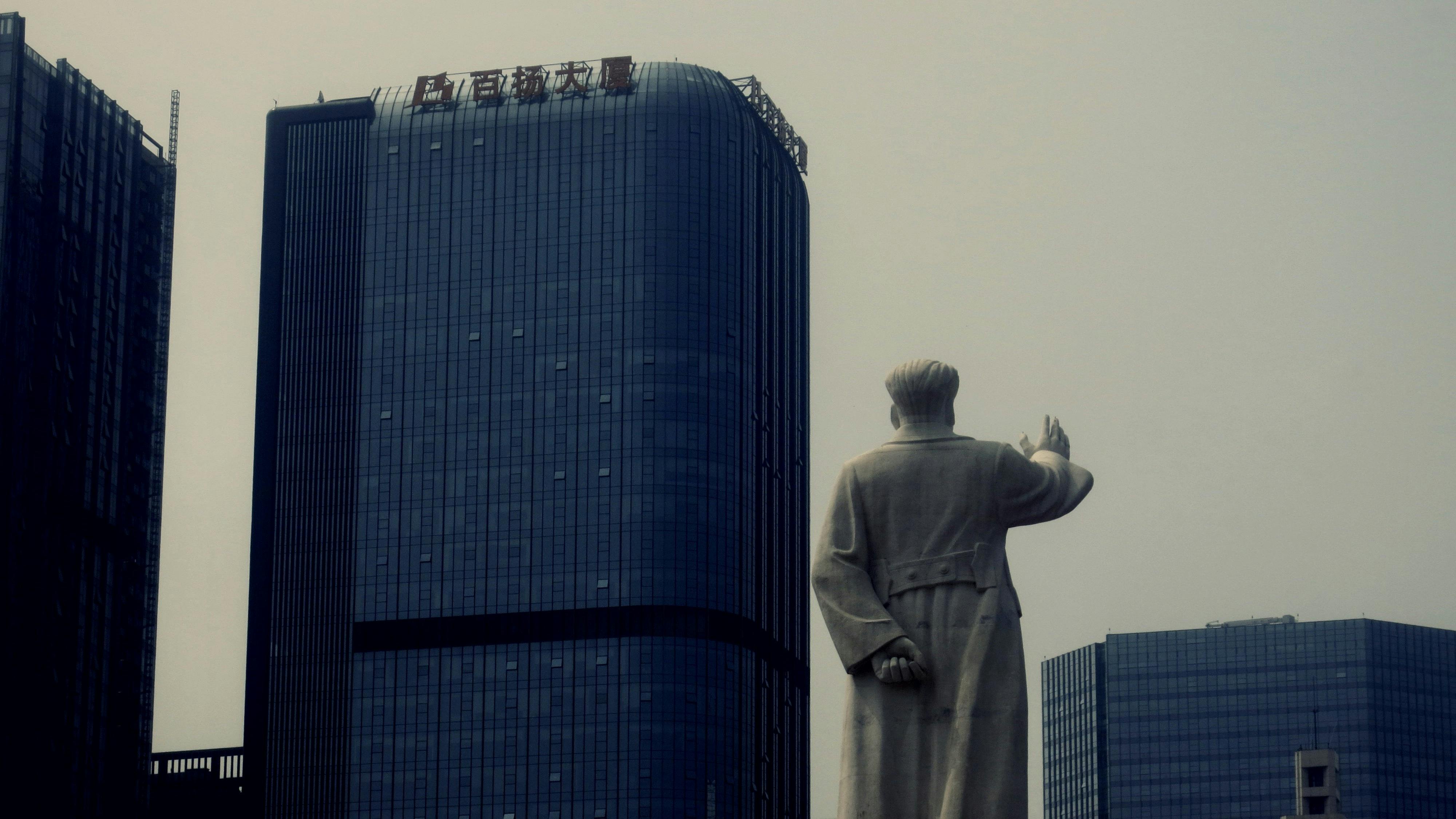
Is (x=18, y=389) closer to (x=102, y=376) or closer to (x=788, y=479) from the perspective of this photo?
(x=102, y=376)

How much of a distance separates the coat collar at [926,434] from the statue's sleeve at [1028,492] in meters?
0.55

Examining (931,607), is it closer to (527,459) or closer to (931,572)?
(931,572)

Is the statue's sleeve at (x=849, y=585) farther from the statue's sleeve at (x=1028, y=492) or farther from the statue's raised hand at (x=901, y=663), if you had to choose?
the statue's sleeve at (x=1028, y=492)

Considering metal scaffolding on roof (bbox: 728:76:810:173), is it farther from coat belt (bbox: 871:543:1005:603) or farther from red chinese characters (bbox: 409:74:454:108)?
coat belt (bbox: 871:543:1005:603)

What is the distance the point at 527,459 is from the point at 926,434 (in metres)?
140

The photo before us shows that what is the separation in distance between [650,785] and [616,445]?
20556 mm

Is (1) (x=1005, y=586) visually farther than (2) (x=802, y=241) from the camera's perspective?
No

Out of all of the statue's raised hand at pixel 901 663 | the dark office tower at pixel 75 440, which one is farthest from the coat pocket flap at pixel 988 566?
the dark office tower at pixel 75 440

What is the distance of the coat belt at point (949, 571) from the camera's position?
23.3m

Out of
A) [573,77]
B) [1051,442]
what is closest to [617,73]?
[573,77]

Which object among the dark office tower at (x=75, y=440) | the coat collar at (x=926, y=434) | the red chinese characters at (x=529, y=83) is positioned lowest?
the coat collar at (x=926, y=434)

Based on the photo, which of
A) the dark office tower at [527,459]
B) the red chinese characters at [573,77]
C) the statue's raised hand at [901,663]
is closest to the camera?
the statue's raised hand at [901,663]

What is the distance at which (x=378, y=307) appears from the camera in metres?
169

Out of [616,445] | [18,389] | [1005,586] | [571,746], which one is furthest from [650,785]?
[1005,586]
